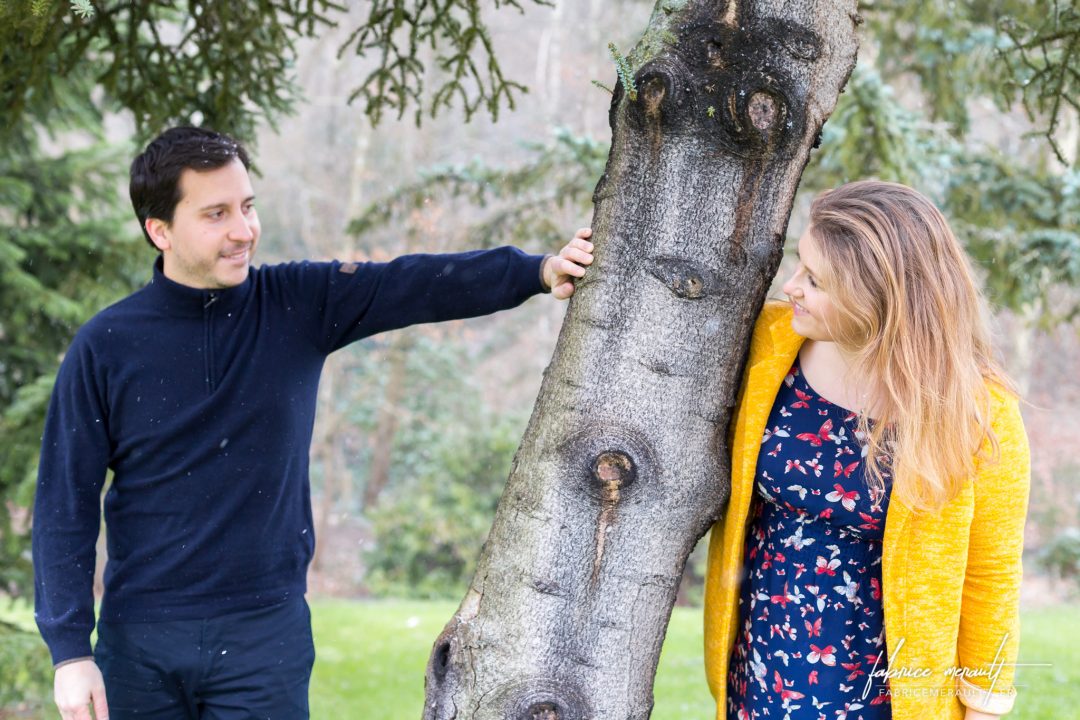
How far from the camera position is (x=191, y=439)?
8.08ft

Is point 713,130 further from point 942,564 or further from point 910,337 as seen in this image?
point 942,564

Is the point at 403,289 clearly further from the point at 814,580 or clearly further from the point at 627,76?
the point at 814,580

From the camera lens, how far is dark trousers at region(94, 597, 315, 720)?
2.41m

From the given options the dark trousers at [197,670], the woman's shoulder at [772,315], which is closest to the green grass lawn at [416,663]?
the dark trousers at [197,670]

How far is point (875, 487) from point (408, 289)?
1259mm

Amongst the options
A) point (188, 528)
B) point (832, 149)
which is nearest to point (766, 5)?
point (188, 528)

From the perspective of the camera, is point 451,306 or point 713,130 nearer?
point 713,130

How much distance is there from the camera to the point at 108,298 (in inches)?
227

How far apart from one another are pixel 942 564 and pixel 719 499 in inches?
18.0

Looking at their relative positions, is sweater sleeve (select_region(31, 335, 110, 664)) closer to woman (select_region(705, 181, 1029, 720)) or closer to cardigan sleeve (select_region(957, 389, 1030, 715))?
woman (select_region(705, 181, 1029, 720))

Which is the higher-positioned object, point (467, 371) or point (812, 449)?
point (812, 449)

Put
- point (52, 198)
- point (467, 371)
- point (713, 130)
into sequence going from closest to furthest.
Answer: point (713, 130), point (52, 198), point (467, 371)

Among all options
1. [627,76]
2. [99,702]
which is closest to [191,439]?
[99,702]

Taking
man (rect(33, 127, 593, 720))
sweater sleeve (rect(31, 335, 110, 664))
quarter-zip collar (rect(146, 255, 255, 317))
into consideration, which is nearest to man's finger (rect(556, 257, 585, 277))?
man (rect(33, 127, 593, 720))
